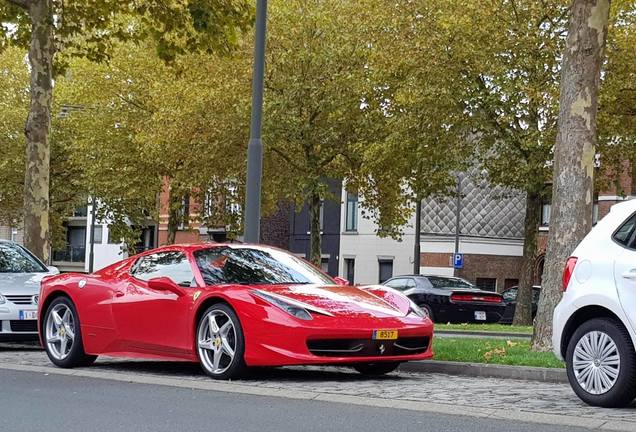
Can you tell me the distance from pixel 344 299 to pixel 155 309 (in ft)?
6.56

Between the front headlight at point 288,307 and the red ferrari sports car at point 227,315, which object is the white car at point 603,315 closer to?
the red ferrari sports car at point 227,315

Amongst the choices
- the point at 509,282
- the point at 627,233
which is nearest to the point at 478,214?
the point at 509,282

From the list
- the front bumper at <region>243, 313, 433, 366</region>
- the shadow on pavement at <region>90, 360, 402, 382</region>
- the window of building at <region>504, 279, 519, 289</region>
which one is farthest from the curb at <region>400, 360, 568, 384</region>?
the window of building at <region>504, 279, 519, 289</region>

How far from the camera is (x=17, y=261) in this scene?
16641 mm

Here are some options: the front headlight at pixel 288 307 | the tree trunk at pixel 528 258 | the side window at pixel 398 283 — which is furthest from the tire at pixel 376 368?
the side window at pixel 398 283

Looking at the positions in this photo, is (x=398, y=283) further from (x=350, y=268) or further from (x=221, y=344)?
(x=221, y=344)

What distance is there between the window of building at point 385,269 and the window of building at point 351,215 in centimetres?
219

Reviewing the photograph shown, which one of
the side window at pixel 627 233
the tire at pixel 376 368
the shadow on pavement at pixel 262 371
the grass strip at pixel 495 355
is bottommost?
the shadow on pavement at pixel 262 371

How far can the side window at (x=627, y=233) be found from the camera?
8930mm

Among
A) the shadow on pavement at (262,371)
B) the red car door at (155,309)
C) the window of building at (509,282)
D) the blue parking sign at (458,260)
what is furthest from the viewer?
the window of building at (509,282)

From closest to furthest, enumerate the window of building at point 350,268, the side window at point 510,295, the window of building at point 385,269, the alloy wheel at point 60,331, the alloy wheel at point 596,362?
the alloy wheel at point 596,362 < the alloy wheel at point 60,331 < the side window at point 510,295 < the window of building at point 385,269 < the window of building at point 350,268

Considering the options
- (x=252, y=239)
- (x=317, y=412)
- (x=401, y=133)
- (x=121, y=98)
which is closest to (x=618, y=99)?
(x=401, y=133)

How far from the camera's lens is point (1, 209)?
5103cm

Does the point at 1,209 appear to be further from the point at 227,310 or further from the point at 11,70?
the point at 227,310
